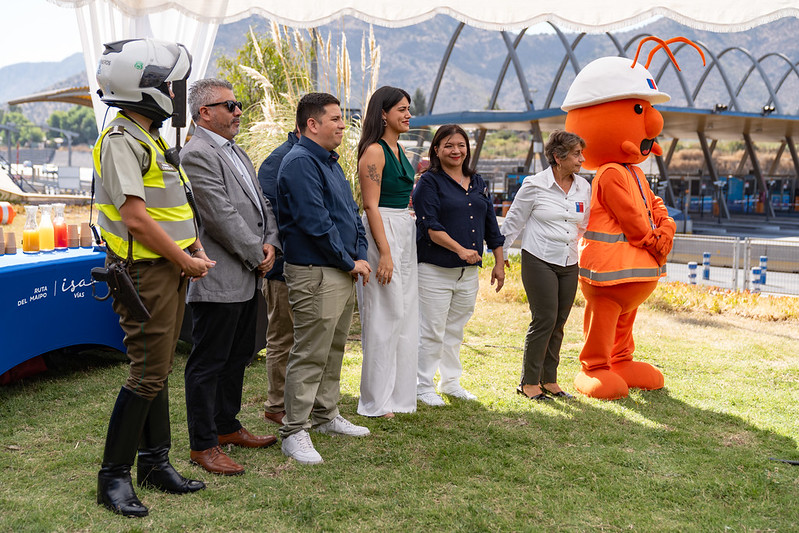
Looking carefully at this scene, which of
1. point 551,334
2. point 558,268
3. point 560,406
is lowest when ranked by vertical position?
point 560,406

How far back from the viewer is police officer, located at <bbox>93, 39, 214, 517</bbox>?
8.86ft

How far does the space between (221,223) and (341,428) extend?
55.6 inches

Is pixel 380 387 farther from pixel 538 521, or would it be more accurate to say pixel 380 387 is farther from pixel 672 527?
pixel 672 527

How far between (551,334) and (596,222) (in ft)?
2.63

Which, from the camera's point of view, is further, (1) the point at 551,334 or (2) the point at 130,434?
(1) the point at 551,334

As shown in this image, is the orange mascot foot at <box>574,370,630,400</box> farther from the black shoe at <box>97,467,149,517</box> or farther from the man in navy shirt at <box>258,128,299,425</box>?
the black shoe at <box>97,467,149,517</box>

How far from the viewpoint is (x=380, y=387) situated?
4.27 meters

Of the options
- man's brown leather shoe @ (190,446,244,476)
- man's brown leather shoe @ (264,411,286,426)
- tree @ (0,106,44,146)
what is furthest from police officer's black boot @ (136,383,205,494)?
tree @ (0,106,44,146)

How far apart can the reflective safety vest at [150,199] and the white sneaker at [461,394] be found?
2.48m

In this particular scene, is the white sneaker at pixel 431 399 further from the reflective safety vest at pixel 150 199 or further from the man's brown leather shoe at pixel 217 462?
the reflective safety vest at pixel 150 199

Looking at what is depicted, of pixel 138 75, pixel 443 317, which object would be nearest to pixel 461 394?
pixel 443 317

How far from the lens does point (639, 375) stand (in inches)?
199

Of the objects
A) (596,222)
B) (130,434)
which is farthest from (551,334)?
(130,434)

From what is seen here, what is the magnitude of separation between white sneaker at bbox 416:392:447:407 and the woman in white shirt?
0.61m
